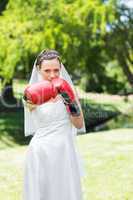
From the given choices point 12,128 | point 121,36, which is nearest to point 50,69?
point 121,36

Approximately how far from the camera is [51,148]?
4.81m

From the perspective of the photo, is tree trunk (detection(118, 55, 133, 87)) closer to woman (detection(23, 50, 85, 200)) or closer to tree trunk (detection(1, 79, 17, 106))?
tree trunk (detection(1, 79, 17, 106))

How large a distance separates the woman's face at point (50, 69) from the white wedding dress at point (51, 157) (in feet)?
0.89

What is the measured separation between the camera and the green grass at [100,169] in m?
7.58

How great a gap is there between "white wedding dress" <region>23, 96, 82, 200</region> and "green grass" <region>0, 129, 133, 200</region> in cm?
246

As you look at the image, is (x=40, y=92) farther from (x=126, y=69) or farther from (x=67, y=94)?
(x=126, y=69)

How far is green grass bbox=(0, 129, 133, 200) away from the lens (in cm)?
758

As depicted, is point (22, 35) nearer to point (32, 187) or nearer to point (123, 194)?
point (123, 194)

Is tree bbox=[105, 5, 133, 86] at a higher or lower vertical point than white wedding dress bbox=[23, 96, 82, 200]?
lower

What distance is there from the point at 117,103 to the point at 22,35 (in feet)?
37.4

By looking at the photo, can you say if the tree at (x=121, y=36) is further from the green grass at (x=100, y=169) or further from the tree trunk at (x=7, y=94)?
the tree trunk at (x=7, y=94)

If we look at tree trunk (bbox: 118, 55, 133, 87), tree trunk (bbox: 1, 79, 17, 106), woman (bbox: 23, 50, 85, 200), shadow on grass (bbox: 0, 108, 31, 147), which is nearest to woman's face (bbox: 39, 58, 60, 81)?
woman (bbox: 23, 50, 85, 200)

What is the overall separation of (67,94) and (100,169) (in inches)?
185

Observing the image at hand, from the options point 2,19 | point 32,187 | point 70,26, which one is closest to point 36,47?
point 70,26
